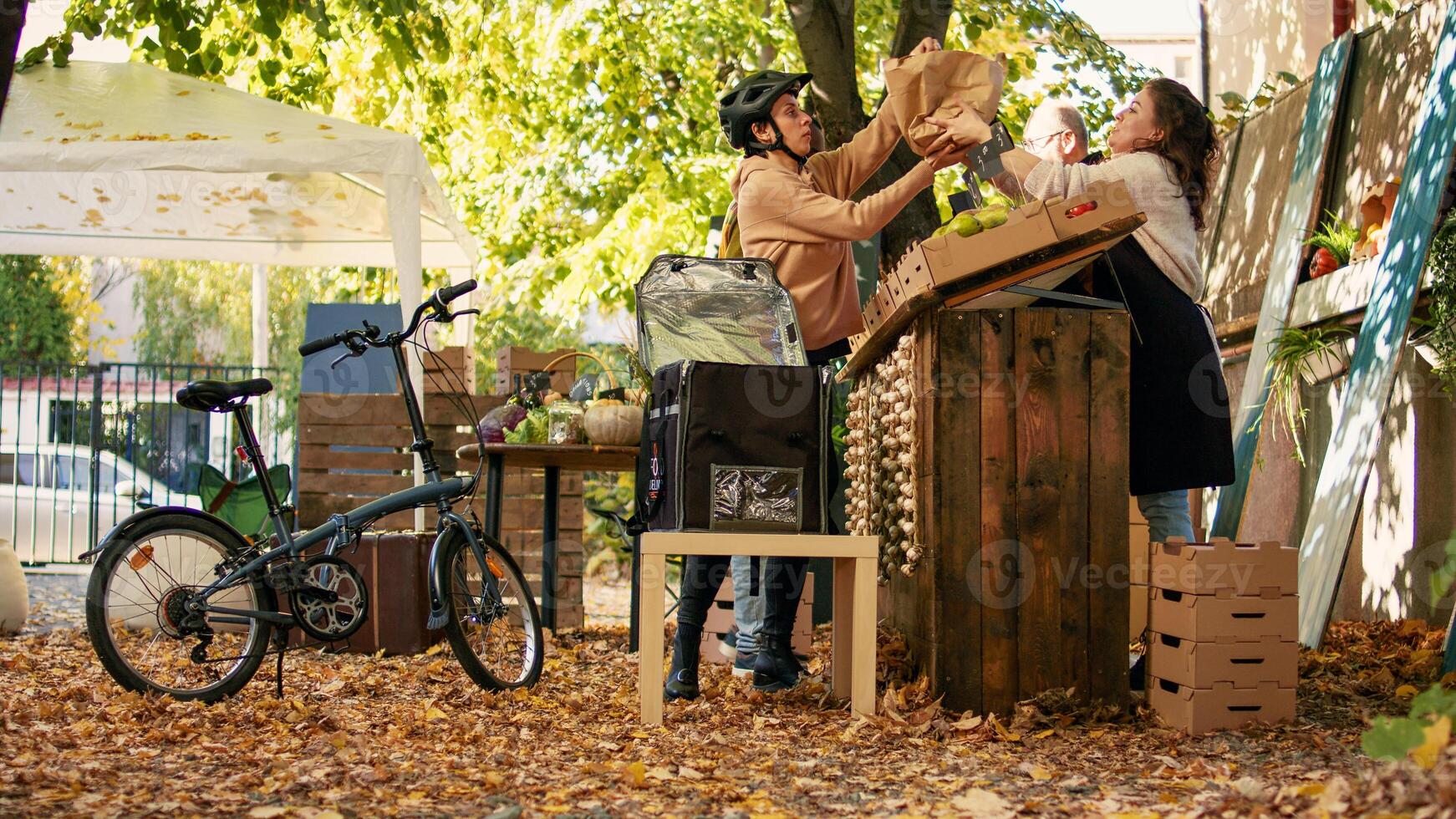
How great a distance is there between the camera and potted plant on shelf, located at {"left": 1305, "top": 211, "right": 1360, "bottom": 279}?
245 inches

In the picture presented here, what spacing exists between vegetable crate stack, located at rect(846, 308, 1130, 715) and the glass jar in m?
2.46

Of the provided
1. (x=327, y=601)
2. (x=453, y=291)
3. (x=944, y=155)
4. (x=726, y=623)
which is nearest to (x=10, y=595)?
(x=327, y=601)

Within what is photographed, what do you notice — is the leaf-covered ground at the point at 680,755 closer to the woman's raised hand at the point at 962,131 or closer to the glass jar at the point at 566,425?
the glass jar at the point at 566,425

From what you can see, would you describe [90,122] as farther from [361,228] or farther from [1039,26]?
[1039,26]

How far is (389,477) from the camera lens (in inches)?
293

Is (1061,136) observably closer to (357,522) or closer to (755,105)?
(755,105)

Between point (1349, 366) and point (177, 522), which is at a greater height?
point (1349, 366)

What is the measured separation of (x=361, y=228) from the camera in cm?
985

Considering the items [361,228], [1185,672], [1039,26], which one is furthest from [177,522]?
[1039,26]

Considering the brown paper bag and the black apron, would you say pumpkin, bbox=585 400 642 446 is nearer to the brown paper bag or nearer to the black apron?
the brown paper bag

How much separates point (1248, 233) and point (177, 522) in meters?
5.86

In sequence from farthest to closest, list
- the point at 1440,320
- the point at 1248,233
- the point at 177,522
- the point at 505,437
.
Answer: the point at 1248,233
the point at 505,437
the point at 1440,320
the point at 177,522

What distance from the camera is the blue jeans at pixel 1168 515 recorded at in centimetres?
429

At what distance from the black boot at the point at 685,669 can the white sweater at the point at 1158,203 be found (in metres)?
1.76
